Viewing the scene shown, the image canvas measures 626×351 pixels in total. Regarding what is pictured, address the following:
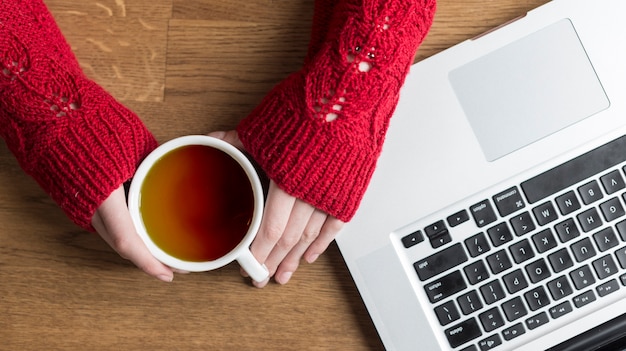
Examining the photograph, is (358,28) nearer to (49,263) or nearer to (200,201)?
(200,201)

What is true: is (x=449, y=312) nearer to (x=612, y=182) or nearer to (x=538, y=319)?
(x=538, y=319)

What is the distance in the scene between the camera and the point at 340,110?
2.05 ft

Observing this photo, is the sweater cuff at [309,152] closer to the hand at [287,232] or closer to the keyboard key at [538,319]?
the hand at [287,232]

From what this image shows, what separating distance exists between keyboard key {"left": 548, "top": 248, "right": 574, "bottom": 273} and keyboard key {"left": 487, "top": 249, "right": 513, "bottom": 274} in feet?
0.14

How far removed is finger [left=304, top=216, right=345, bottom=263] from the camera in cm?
66

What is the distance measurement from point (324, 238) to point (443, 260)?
0.40ft

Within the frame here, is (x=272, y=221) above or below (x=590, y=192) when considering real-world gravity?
above

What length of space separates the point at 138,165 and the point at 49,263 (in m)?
0.17

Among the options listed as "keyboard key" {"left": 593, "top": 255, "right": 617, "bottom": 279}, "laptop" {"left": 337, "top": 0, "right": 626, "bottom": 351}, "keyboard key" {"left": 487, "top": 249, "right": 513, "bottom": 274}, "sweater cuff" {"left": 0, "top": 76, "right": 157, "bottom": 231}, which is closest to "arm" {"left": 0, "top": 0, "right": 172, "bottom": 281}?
"sweater cuff" {"left": 0, "top": 76, "right": 157, "bottom": 231}

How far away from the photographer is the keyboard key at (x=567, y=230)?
0.66 m

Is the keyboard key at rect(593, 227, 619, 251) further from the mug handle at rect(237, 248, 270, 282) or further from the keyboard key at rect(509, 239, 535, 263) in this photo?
the mug handle at rect(237, 248, 270, 282)

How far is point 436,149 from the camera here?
671 millimetres

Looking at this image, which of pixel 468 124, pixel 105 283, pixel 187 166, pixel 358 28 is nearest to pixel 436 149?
pixel 468 124

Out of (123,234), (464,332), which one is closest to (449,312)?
(464,332)
